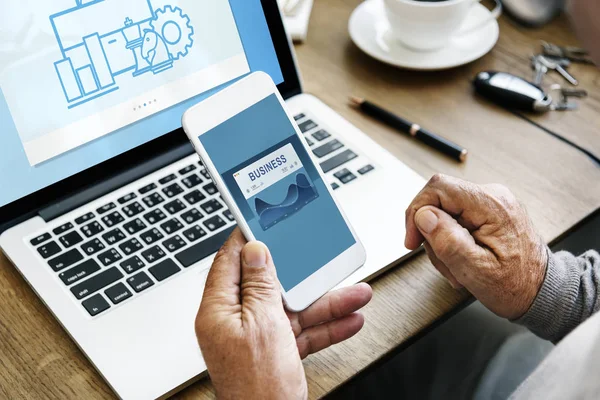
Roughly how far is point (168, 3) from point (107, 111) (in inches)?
5.1

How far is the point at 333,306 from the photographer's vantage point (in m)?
0.58

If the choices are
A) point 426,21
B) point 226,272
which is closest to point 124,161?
point 226,272

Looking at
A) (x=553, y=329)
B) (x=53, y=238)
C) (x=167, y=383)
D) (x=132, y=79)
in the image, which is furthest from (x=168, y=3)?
(x=553, y=329)

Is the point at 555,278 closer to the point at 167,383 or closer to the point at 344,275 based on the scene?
the point at 344,275

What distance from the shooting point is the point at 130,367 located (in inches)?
21.6

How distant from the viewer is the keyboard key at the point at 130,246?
0.63 metres

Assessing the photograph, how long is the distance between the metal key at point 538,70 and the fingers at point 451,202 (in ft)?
1.13

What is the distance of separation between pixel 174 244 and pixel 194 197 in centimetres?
7

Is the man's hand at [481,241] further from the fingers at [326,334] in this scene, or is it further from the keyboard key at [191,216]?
the keyboard key at [191,216]

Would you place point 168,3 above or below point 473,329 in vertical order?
above

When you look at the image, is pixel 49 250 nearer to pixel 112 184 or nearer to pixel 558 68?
pixel 112 184

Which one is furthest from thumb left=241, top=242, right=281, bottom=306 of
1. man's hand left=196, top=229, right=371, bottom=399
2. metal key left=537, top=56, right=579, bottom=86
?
metal key left=537, top=56, right=579, bottom=86

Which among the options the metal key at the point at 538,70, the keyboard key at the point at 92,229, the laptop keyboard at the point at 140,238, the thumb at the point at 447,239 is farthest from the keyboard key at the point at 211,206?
the metal key at the point at 538,70

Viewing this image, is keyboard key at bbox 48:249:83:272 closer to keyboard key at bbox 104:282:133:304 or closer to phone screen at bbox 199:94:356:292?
keyboard key at bbox 104:282:133:304
